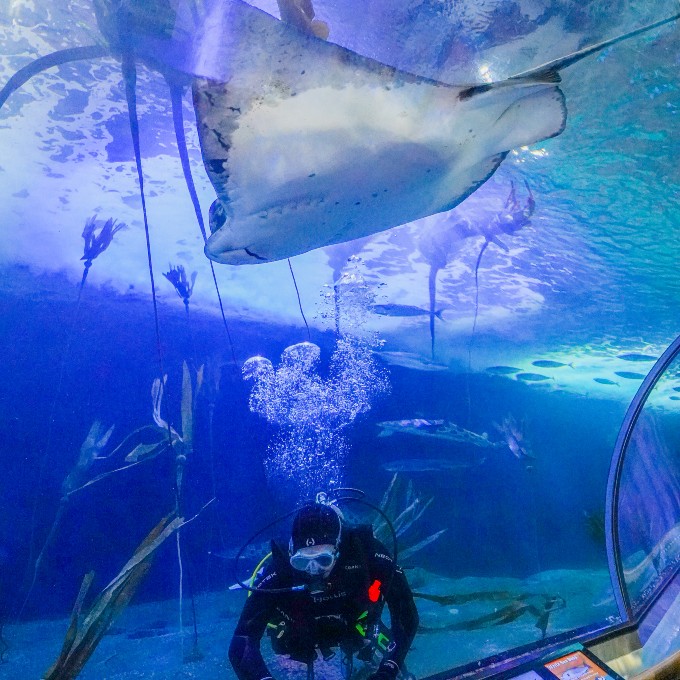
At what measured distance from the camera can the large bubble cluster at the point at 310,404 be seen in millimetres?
12180

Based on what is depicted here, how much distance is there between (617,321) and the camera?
1048cm

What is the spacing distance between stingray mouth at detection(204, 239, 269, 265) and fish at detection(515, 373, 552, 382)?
14831 mm

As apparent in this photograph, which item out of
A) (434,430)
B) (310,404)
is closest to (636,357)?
(434,430)

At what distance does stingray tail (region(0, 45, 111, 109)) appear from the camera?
4008mm

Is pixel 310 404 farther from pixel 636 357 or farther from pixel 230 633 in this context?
pixel 636 357

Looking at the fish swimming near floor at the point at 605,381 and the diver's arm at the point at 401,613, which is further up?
the diver's arm at the point at 401,613

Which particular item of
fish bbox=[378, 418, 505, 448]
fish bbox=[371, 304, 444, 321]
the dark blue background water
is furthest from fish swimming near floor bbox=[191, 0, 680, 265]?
fish bbox=[371, 304, 444, 321]

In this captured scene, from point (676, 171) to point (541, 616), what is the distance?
5.85 m

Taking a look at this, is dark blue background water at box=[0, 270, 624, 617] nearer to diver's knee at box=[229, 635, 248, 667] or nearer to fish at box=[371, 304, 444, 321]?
fish at box=[371, 304, 444, 321]

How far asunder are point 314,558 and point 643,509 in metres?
3.05

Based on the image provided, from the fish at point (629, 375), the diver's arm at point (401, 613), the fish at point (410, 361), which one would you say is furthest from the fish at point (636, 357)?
the diver's arm at point (401, 613)

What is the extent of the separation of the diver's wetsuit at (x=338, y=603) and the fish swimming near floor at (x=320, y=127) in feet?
6.94

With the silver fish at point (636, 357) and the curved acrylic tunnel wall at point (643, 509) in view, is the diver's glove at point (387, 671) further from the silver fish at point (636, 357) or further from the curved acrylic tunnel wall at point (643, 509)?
the silver fish at point (636, 357)

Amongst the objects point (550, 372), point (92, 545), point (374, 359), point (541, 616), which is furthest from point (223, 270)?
point (550, 372)
